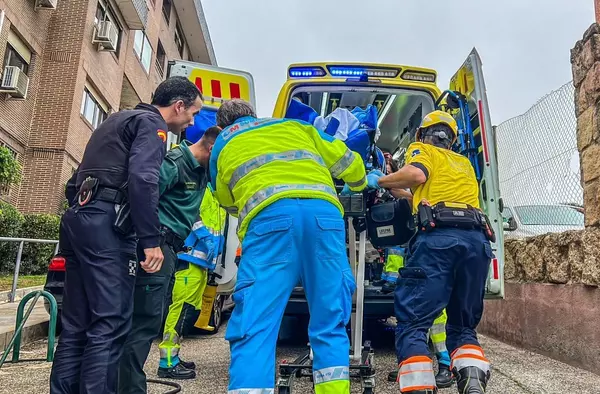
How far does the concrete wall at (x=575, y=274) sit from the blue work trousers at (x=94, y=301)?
11.3 ft

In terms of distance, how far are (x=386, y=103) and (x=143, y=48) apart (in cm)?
1714

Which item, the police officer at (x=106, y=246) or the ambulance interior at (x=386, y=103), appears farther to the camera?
the ambulance interior at (x=386, y=103)

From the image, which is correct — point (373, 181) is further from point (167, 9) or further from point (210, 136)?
point (167, 9)

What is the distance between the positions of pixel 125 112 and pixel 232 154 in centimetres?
62

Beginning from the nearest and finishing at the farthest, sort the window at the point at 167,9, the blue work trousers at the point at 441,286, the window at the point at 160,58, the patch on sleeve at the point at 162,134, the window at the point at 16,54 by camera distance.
→ the patch on sleeve at the point at 162,134 < the blue work trousers at the point at 441,286 < the window at the point at 16,54 < the window at the point at 167,9 < the window at the point at 160,58

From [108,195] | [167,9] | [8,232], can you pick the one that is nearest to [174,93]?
[108,195]

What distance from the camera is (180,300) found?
3846mm

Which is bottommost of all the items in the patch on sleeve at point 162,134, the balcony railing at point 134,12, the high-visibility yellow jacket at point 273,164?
the high-visibility yellow jacket at point 273,164

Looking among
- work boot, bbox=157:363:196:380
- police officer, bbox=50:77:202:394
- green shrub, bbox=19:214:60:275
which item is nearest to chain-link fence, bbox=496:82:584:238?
work boot, bbox=157:363:196:380

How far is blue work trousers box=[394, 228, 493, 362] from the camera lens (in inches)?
105

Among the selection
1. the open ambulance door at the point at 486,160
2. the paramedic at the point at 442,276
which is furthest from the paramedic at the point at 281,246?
the open ambulance door at the point at 486,160

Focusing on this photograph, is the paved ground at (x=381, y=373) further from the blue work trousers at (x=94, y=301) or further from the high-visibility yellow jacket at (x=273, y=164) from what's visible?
the high-visibility yellow jacket at (x=273, y=164)

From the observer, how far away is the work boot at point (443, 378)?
3.32 metres

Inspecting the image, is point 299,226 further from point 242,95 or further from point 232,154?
point 242,95
